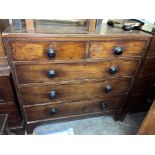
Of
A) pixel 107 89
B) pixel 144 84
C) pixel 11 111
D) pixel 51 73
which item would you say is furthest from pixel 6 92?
pixel 144 84

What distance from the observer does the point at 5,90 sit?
3.55 feet

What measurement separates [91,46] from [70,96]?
0.44 meters

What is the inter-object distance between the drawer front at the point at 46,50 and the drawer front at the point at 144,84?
2.03 ft

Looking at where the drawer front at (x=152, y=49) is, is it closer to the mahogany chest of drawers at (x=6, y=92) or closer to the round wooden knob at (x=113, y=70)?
the round wooden knob at (x=113, y=70)

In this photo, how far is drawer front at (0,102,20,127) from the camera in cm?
116

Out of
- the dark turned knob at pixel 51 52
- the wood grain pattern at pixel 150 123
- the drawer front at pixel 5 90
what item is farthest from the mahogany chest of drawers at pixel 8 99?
the wood grain pattern at pixel 150 123

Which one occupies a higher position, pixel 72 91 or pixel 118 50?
pixel 118 50

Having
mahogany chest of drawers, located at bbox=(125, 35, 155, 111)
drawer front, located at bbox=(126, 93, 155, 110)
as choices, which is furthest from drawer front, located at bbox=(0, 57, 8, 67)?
drawer front, located at bbox=(126, 93, 155, 110)

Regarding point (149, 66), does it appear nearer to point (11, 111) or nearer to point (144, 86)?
point (144, 86)

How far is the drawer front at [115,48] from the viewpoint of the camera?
1.00 m

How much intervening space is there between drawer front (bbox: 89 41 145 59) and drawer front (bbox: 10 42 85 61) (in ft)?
0.26

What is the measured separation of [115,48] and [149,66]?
40cm

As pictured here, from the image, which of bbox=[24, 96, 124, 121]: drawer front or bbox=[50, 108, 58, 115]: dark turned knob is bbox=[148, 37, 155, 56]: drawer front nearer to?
bbox=[24, 96, 124, 121]: drawer front
